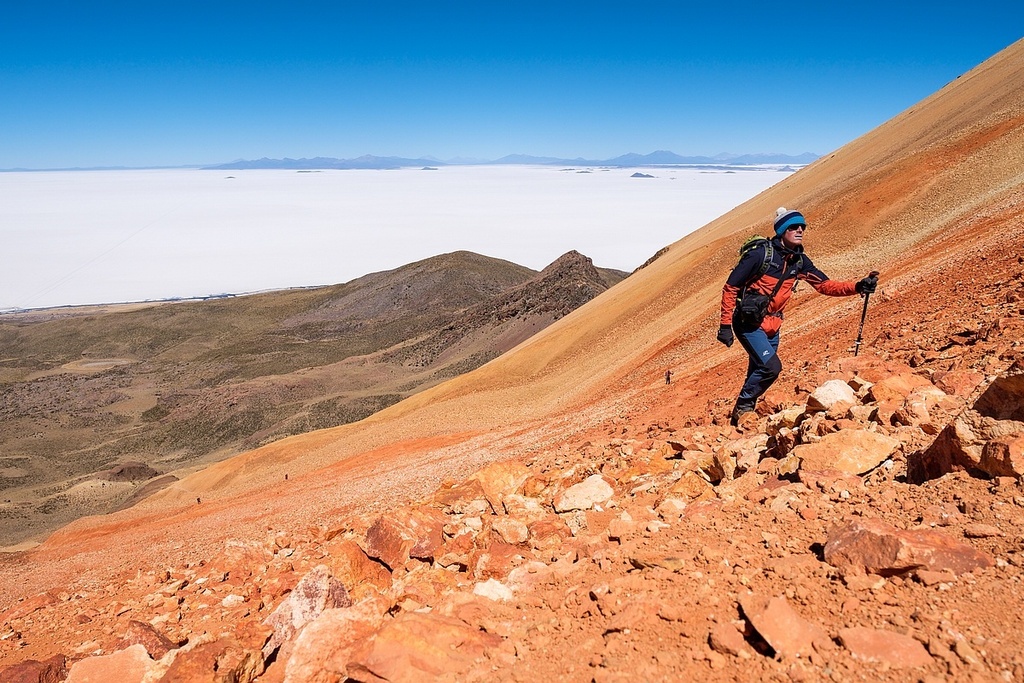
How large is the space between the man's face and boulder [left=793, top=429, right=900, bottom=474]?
2.46 meters

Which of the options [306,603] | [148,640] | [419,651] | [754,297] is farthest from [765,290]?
[148,640]

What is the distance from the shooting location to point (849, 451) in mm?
4508

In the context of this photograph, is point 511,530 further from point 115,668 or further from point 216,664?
point 115,668

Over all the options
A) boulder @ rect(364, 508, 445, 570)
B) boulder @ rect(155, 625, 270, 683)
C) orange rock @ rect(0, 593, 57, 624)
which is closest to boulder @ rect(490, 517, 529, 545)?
boulder @ rect(364, 508, 445, 570)

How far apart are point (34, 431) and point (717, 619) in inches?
1797

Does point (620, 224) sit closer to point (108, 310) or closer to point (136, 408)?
point (108, 310)

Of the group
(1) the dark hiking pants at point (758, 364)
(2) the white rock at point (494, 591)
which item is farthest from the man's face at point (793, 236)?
(2) the white rock at point (494, 591)

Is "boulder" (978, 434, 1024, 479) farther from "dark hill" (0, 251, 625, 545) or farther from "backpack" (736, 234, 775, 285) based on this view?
"dark hill" (0, 251, 625, 545)

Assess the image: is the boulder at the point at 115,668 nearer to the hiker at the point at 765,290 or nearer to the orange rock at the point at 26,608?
the orange rock at the point at 26,608

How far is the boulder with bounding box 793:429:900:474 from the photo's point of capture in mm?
4410

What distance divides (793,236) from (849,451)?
272 cm

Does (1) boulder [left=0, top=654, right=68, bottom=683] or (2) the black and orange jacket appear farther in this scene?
(2) the black and orange jacket

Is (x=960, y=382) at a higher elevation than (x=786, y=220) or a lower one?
lower

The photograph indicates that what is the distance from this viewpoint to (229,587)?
5.60 meters
